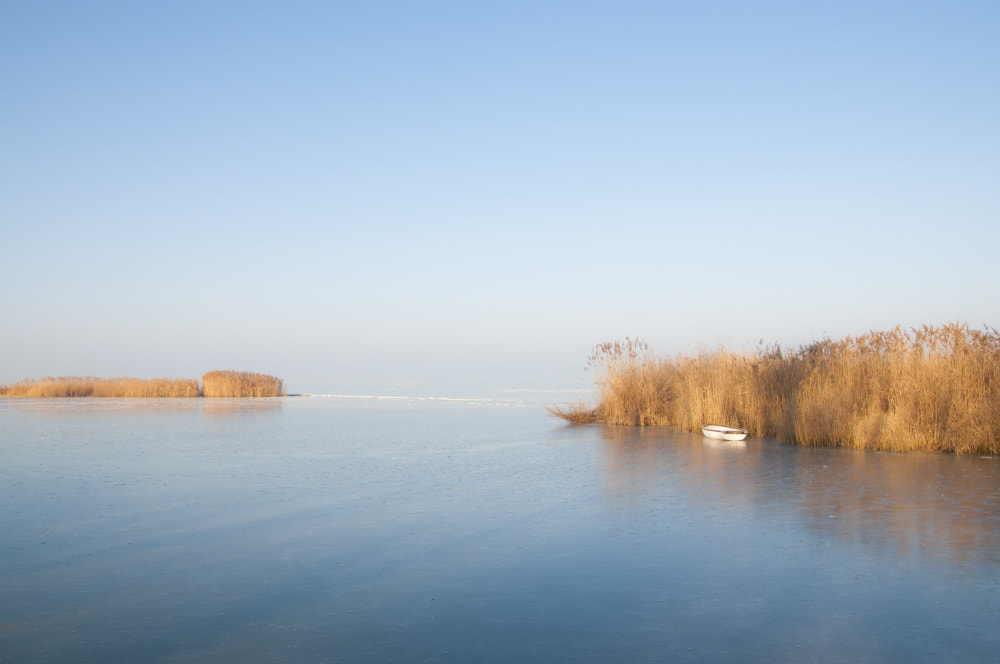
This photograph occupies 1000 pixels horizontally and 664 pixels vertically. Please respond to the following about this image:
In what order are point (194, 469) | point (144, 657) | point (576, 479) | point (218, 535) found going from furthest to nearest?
1. point (194, 469)
2. point (576, 479)
3. point (218, 535)
4. point (144, 657)

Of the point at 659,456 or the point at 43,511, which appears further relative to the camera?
the point at 659,456

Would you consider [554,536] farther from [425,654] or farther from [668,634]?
[425,654]

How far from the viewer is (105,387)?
2967cm

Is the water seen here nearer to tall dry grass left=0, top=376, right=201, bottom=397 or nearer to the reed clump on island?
the reed clump on island

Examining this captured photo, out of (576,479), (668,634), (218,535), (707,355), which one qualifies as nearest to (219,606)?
(218,535)

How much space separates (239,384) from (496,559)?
2718cm

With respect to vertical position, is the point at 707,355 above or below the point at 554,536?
above

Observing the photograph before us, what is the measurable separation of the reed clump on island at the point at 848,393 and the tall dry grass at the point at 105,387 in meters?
20.0

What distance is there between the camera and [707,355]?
52.2ft

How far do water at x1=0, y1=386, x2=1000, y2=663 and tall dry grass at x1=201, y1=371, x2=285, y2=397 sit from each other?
67.7ft

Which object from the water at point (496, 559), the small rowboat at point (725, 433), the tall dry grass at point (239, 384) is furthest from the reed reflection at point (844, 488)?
the tall dry grass at point (239, 384)

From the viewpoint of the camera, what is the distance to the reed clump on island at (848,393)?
10.2 meters

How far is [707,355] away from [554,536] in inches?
458

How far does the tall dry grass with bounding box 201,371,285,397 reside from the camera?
1150 inches
